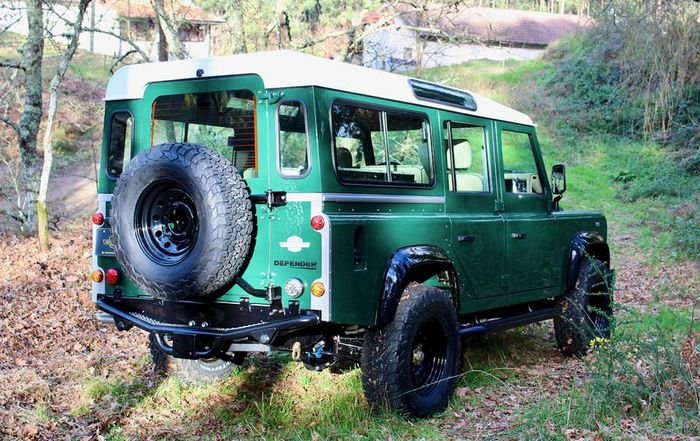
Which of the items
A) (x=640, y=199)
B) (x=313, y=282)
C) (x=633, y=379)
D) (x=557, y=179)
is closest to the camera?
(x=313, y=282)

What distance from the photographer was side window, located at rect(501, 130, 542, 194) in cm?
722

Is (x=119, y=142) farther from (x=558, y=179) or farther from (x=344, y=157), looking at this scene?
(x=558, y=179)

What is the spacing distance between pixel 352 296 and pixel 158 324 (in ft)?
4.61

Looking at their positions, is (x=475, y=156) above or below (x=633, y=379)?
Answer: above

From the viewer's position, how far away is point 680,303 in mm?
10188

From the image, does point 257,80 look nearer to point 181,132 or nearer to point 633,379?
point 181,132

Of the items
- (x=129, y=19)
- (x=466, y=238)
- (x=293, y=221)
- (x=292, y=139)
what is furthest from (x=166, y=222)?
(x=129, y=19)

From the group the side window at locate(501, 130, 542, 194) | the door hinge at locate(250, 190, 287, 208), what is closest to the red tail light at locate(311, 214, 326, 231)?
the door hinge at locate(250, 190, 287, 208)

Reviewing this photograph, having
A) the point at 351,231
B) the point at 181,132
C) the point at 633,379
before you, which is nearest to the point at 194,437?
the point at 351,231

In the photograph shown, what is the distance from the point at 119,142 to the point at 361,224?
6.99 ft

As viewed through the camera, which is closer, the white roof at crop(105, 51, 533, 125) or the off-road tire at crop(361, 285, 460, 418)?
the white roof at crop(105, 51, 533, 125)

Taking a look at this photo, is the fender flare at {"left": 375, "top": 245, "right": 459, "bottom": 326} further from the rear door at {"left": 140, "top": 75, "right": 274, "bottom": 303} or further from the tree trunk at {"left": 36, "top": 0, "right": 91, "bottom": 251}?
the tree trunk at {"left": 36, "top": 0, "right": 91, "bottom": 251}

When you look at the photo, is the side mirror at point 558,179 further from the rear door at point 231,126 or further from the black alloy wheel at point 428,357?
the rear door at point 231,126

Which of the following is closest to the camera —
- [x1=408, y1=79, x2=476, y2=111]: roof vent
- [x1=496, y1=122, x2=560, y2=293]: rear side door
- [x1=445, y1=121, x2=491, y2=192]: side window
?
[x1=408, y1=79, x2=476, y2=111]: roof vent
